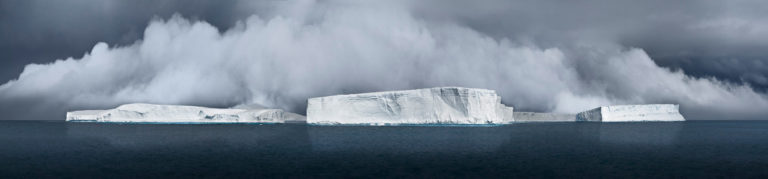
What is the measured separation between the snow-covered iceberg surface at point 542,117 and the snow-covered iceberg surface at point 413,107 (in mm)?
42873

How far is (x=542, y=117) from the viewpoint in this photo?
3556 inches

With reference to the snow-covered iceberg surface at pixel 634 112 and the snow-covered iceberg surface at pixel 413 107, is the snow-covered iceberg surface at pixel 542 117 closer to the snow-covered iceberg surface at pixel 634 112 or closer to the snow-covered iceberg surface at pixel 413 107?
the snow-covered iceberg surface at pixel 634 112

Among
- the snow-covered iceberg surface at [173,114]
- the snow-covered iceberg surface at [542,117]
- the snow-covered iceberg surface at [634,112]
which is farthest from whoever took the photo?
the snow-covered iceberg surface at [542,117]

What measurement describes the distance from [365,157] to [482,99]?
3007 cm

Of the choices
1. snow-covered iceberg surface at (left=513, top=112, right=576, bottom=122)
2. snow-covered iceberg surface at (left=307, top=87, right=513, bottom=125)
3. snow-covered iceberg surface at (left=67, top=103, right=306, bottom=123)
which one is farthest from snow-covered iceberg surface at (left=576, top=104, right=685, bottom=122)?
snow-covered iceberg surface at (left=67, top=103, right=306, bottom=123)

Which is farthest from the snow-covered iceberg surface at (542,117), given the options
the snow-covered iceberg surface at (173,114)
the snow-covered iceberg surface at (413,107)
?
the snow-covered iceberg surface at (173,114)

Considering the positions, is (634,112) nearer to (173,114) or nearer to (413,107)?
(413,107)

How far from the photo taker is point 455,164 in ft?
52.3

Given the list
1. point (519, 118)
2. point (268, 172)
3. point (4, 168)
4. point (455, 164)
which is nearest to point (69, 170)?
point (4, 168)

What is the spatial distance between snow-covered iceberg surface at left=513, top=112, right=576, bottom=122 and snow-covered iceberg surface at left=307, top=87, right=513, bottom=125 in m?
42.9

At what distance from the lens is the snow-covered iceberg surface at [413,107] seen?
44531mm

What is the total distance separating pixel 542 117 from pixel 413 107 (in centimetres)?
5267

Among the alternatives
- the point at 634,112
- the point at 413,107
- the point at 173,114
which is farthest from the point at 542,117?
the point at 173,114

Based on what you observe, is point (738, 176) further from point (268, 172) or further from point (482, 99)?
point (482, 99)
